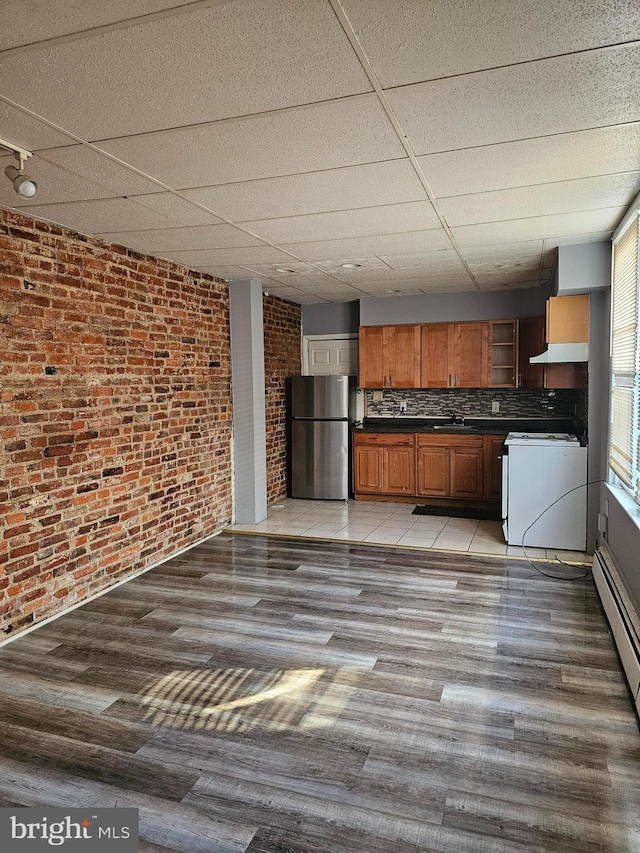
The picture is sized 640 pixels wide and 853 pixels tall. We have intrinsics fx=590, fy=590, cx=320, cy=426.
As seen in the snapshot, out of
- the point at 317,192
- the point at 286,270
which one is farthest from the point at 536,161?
the point at 286,270

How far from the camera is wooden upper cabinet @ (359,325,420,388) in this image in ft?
22.6

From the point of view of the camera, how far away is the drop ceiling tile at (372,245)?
399 centimetres

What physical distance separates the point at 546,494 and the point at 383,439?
2.34 m

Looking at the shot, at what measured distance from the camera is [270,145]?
2.41m

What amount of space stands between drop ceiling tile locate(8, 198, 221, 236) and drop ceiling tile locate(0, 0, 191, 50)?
1514mm

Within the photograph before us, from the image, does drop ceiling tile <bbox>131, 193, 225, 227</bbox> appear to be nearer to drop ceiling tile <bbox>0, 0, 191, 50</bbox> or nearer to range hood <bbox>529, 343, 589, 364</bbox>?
drop ceiling tile <bbox>0, 0, 191, 50</bbox>

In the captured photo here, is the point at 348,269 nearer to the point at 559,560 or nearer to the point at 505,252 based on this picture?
the point at 505,252

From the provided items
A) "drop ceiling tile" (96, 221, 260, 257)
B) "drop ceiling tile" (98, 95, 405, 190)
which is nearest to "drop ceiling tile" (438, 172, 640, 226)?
"drop ceiling tile" (98, 95, 405, 190)

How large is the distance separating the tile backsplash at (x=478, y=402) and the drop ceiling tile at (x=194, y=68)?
524 centimetres

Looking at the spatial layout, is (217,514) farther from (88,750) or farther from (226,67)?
(226,67)

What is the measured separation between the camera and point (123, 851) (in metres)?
1.83

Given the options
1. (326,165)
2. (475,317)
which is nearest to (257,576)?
(326,165)

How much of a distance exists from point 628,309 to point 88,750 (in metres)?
A: 3.72

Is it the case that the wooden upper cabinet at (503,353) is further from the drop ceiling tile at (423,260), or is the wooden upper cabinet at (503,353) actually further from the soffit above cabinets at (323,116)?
the soffit above cabinets at (323,116)
